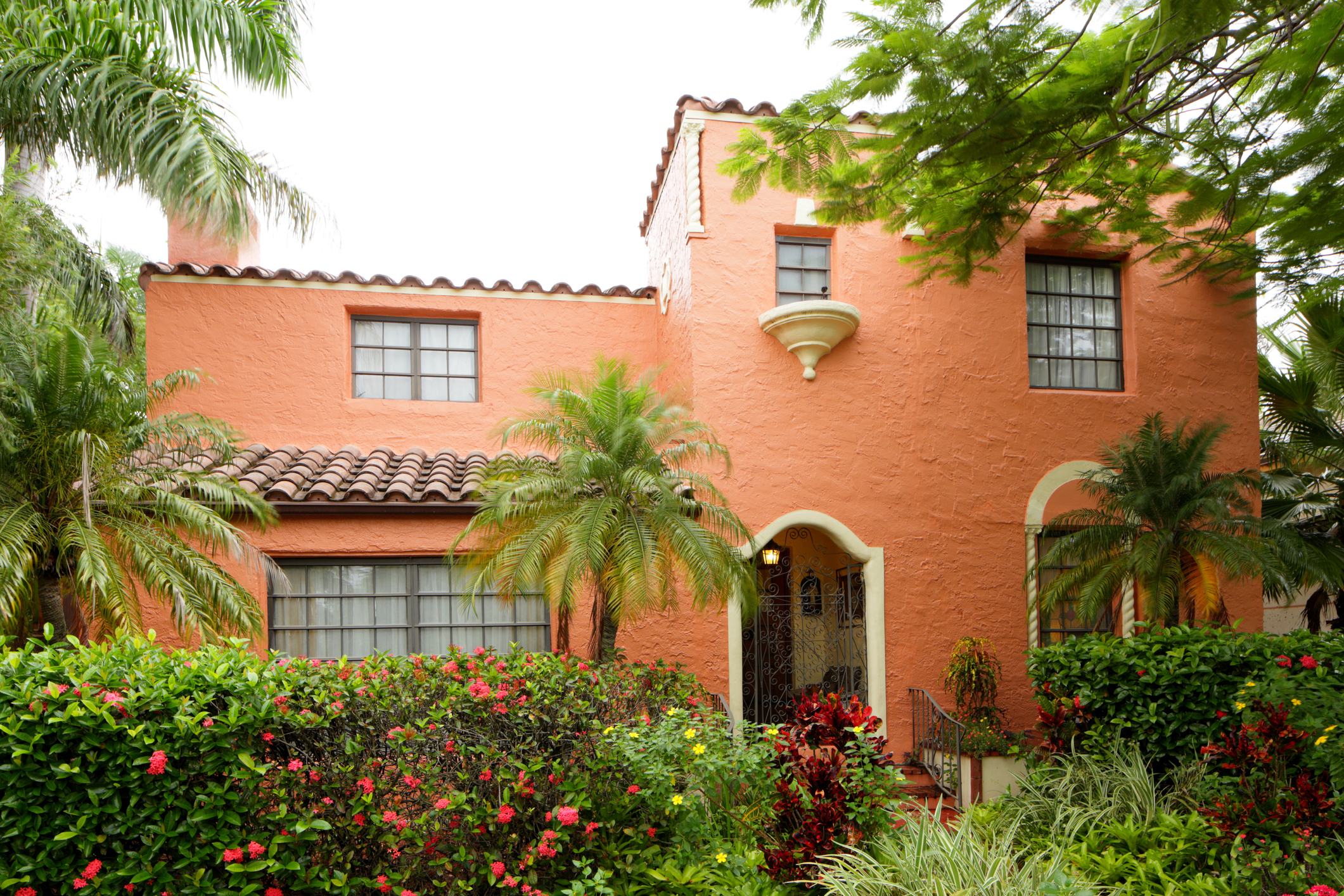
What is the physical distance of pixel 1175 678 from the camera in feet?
20.5

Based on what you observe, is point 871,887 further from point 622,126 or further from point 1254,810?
point 622,126

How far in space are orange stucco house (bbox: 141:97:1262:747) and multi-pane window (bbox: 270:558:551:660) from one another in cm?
3

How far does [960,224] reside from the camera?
6543 mm

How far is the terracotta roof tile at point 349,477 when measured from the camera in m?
8.20

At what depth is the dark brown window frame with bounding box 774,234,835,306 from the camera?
386 inches

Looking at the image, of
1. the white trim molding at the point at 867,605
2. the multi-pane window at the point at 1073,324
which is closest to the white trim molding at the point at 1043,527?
the multi-pane window at the point at 1073,324

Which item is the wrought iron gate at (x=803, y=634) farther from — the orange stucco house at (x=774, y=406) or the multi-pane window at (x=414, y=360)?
the multi-pane window at (x=414, y=360)

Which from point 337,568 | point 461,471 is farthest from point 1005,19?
point 337,568

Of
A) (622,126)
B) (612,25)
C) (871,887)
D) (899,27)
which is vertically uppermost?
(622,126)

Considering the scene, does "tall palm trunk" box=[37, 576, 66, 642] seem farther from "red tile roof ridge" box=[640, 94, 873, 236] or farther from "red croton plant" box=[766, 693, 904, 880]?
"red tile roof ridge" box=[640, 94, 873, 236]

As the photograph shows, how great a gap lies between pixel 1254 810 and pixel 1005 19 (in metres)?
4.79

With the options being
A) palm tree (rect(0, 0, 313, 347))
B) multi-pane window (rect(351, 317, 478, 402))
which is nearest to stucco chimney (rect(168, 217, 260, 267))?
palm tree (rect(0, 0, 313, 347))

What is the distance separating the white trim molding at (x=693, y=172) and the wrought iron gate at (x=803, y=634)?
3739 millimetres

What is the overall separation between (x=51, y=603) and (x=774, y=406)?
6.58m
